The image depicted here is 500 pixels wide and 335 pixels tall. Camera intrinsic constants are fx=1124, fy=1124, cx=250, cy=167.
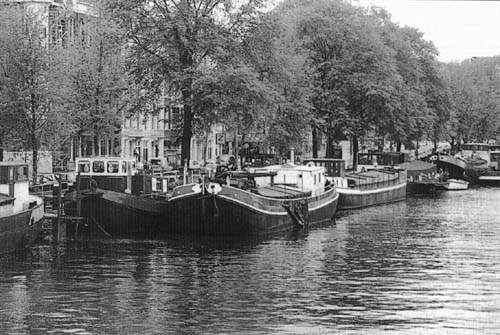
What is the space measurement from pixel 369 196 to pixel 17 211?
41.2 meters

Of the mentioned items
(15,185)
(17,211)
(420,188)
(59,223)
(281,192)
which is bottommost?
(420,188)

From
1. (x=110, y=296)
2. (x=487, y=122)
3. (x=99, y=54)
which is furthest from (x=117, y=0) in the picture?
(x=487, y=122)

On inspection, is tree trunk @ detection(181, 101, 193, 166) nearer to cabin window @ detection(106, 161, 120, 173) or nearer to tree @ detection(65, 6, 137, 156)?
tree @ detection(65, 6, 137, 156)

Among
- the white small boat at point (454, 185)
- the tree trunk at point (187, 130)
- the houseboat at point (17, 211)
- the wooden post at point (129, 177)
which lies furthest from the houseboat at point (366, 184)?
the houseboat at point (17, 211)

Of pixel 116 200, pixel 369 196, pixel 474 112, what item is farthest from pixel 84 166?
pixel 474 112

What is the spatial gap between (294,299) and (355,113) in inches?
2762

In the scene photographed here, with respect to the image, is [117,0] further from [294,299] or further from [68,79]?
[294,299]

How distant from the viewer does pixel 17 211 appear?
1930 inches

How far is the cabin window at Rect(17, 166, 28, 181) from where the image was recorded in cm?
5031

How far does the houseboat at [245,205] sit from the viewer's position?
5525 cm

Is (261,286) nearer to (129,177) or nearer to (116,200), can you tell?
(116,200)

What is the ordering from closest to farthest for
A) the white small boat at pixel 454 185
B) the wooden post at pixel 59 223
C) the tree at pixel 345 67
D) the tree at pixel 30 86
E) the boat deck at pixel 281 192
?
the wooden post at pixel 59 223 < the boat deck at pixel 281 192 < the tree at pixel 30 86 < the tree at pixel 345 67 < the white small boat at pixel 454 185

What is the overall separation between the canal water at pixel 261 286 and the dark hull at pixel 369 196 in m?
19.8

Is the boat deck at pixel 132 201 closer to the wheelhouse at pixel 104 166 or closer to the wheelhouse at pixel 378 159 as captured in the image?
the wheelhouse at pixel 104 166
